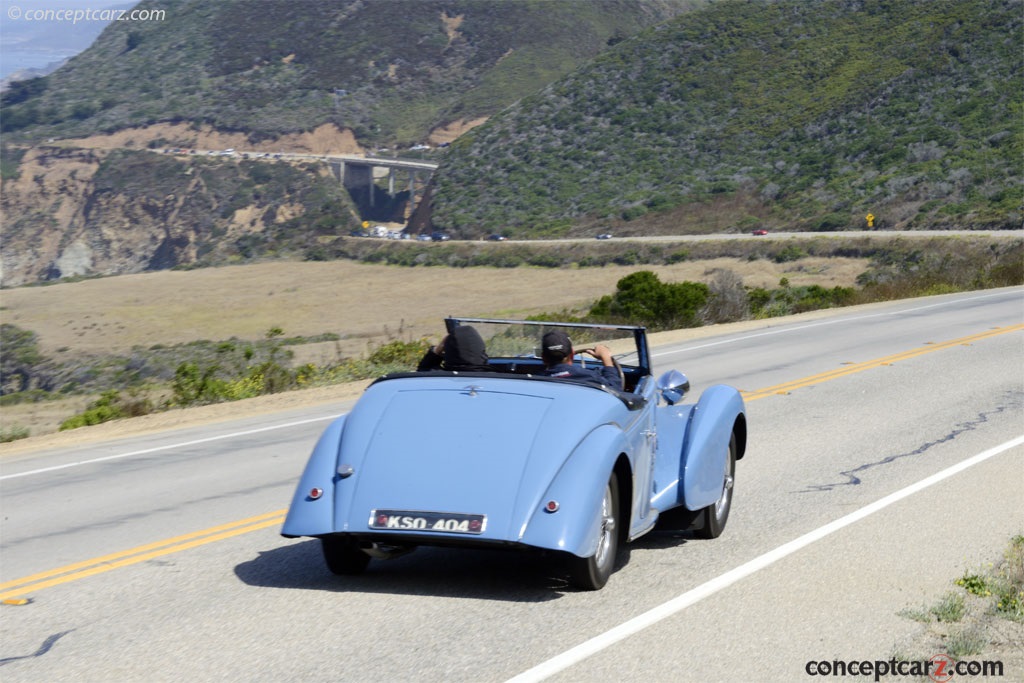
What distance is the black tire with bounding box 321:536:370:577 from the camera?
6410mm

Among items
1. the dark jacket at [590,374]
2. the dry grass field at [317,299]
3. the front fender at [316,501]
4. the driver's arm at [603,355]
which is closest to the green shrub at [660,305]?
the dry grass field at [317,299]

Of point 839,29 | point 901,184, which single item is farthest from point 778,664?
point 839,29

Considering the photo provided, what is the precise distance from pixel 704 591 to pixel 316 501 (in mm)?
2013

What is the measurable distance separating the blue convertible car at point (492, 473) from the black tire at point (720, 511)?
0.31m

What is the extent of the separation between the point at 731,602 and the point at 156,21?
170m

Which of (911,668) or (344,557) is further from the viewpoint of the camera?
(344,557)

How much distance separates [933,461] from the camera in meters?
10.4

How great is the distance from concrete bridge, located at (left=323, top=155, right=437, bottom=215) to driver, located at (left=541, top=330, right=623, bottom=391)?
11642 cm

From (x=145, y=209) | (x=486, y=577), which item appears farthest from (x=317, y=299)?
(x=145, y=209)

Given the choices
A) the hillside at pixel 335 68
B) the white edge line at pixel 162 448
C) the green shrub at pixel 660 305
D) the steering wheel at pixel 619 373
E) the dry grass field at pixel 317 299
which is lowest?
the dry grass field at pixel 317 299

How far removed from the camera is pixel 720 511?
25.7 feet

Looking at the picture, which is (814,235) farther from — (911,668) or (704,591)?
(911,668)

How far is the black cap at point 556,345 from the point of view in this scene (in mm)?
7230

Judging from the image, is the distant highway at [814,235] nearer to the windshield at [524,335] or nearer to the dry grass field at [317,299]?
the dry grass field at [317,299]
